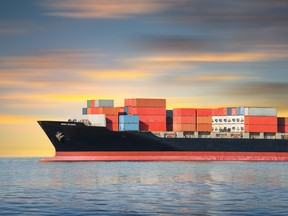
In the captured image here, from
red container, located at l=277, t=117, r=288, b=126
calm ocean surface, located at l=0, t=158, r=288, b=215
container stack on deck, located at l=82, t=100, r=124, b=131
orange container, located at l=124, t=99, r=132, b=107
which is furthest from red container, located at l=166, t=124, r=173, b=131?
calm ocean surface, located at l=0, t=158, r=288, b=215

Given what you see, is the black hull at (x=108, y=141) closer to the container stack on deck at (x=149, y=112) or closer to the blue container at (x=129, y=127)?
the blue container at (x=129, y=127)

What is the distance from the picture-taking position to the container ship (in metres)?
84.6

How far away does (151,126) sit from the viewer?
90000 mm

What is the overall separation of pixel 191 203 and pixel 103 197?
578 centimetres

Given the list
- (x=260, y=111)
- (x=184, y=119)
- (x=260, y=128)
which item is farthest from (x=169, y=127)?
(x=260, y=111)

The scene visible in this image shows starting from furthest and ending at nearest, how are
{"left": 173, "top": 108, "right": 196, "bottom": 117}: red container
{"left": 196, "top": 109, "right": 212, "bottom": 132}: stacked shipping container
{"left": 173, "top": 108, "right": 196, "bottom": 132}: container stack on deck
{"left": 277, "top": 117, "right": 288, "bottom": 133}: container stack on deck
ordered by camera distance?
1. {"left": 277, "top": 117, "right": 288, "bottom": 133}: container stack on deck
2. {"left": 196, "top": 109, "right": 212, "bottom": 132}: stacked shipping container
3. {"left": 173, "top": 108, "right": 196, "bottom": 117}: red container
4. {"left": 173, "top": 108, "right": 196, "bottom": 132}: container stack on deck

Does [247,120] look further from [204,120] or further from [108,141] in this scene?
[108,141]

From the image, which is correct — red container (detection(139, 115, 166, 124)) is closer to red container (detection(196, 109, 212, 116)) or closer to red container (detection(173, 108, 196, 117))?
red container (detection(173, 108, 196, 117))

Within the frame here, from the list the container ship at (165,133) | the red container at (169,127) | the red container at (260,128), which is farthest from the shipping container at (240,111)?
the red container at (169,127)

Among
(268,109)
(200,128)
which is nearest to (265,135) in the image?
(268,109)

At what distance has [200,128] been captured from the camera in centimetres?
9250

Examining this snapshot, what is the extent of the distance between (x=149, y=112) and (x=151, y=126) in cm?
209

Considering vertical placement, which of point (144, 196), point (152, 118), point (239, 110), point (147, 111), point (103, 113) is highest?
point (239, 110)

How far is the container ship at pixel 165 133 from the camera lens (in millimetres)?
84562
